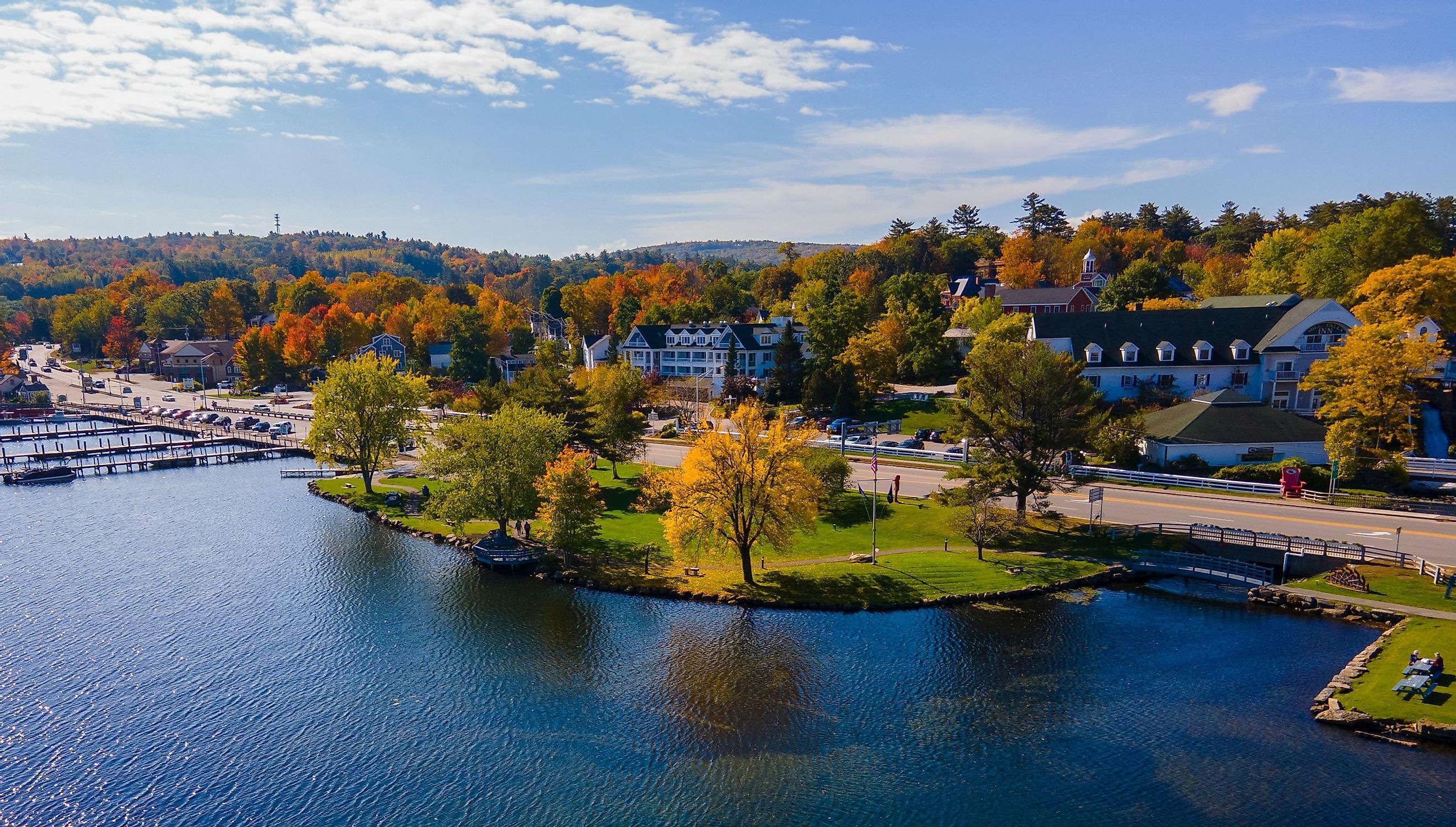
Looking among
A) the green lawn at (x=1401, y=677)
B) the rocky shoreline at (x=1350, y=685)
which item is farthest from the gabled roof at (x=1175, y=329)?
the green lawn at (x=1401, y=677)

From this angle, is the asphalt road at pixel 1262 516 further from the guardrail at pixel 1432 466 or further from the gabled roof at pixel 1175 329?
the gabled roof at pixel 1175 329

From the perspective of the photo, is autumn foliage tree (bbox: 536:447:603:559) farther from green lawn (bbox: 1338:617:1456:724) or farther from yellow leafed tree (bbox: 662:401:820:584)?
green lawn (bbox: 1338:617:1456:724)

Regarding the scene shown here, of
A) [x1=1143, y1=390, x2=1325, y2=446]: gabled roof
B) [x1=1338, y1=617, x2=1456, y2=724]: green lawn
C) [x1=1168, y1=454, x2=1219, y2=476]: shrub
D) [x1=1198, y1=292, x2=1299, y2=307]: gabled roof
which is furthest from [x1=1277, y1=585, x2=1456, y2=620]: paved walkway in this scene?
[x1=1198, y1=292, x2=1299, y2=307]: gabled roof

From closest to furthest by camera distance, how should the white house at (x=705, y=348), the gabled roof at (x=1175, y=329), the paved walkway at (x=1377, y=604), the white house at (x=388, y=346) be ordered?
1. the paved walkway at (x=1377, y=604)
2. the gabled roof at (x=1175, y=329)
3. the white house at (x=705, y=348)
4. the white house at (x=388, y=346)

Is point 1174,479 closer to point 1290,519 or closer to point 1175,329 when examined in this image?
point 1290,519

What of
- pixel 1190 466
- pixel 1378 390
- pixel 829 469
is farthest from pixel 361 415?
pixel 1378 390
